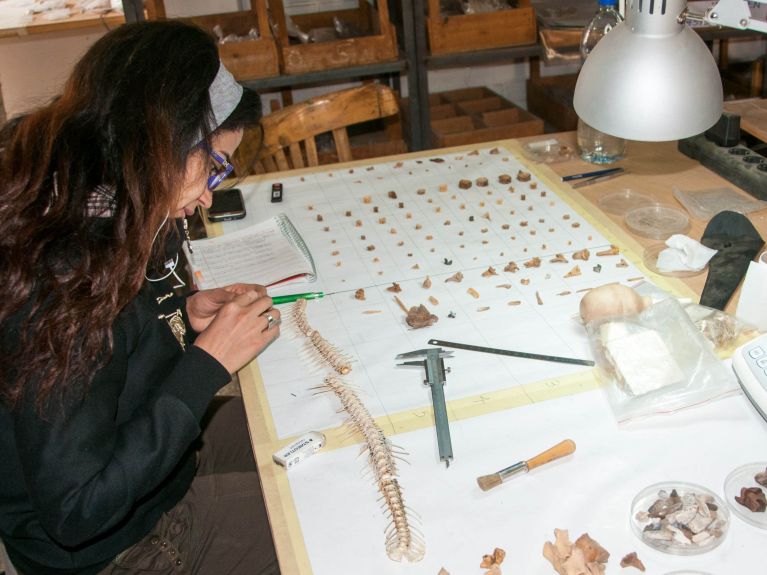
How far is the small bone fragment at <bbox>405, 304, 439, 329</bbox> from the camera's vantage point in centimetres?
145

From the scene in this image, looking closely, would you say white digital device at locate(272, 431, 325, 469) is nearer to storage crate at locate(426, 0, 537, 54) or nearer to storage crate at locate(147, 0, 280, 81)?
storage crate at locate(147, 0, 280, 81)

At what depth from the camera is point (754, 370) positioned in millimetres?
1140

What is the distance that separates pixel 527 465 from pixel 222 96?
0.71 metres

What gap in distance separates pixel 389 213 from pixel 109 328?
949 mm

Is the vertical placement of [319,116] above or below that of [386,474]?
above

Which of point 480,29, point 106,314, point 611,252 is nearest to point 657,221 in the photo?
point 611,252

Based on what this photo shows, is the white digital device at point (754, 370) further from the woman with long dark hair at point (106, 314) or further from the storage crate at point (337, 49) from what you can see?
the storage crate at point (337, 49)

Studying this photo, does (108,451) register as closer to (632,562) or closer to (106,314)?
(106,314)

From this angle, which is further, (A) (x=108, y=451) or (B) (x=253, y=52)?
(B) (x=253, y=52)

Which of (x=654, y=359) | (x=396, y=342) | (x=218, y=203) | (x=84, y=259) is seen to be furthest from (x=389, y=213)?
(x=84, y=259)

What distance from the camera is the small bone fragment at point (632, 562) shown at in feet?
3.13

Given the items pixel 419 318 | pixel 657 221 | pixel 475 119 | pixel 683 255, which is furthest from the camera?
pixel 475 119

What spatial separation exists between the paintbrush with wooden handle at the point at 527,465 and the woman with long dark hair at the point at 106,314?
43 cm

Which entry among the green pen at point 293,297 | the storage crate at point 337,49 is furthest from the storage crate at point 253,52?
the green pen at point 293,297
